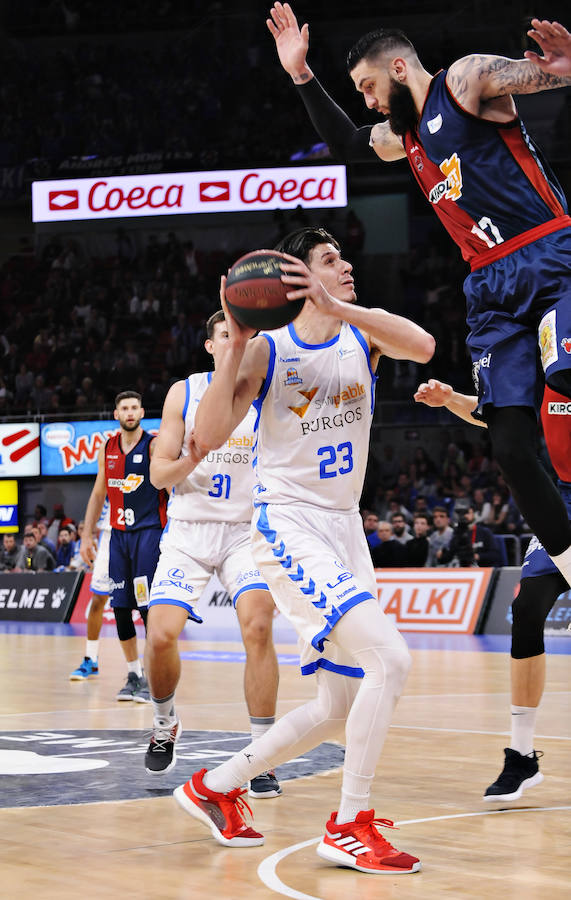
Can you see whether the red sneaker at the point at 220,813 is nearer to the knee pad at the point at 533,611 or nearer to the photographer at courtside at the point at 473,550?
the knee pad at the point at 533,611

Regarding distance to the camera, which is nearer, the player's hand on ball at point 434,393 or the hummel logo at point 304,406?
the hummel logo at point 304,406

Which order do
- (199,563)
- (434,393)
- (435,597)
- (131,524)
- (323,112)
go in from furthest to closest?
(435,597) → (131,524) → (199,563) → (323,112) → (434,393)

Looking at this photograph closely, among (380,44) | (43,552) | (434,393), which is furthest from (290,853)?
(43,552)

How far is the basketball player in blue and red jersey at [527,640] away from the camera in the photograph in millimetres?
4688

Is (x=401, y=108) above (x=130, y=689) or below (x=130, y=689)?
above

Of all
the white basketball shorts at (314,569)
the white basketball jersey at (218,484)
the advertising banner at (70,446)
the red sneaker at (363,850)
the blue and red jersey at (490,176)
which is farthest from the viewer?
the advertising banner at (70,446)

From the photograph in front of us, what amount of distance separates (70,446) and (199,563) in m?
18.2

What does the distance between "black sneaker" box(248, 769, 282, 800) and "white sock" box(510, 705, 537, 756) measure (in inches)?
41.4

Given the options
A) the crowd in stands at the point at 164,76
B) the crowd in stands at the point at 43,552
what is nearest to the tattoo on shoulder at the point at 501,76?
the crowd in stands at the point at 43,552

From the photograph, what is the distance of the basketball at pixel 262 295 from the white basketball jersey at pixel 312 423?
389 mm

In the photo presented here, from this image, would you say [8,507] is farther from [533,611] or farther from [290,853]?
[290,853]

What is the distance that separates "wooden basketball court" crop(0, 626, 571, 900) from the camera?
347cm

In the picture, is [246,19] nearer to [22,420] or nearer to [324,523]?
[22,420]

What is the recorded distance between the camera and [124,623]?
9117 millimetres
